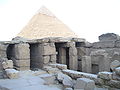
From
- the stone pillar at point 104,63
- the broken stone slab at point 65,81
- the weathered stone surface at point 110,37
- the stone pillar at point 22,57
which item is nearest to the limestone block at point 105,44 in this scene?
the weathered stone surface at point 110,37

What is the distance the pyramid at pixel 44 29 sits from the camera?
2130 centimetres

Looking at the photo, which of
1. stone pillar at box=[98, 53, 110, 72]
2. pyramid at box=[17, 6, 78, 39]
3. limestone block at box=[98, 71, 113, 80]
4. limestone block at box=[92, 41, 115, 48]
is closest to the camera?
limestone block at box=[98, 71, 113, 80]

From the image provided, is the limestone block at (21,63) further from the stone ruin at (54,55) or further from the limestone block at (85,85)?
the limestone block at (85,85)

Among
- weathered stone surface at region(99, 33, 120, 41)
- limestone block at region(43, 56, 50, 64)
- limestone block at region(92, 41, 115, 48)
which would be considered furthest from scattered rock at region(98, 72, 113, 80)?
weathered stone surface at region(99, 33, 120, 41)

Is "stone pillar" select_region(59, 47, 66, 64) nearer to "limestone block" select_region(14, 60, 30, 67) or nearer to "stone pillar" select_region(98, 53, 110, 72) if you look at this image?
"stone pillar" select_region(98, 53, 110, 72)

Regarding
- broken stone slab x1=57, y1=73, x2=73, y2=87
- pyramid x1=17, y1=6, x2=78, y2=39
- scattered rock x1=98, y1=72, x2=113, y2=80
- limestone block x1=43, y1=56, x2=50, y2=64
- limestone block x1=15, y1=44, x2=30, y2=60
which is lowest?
broken stone slab x1=57, y1=73, x2=73, y2=87

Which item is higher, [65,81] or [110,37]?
[110,37]

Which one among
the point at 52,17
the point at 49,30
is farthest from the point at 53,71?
the point at 52,17

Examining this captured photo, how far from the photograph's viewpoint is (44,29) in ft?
72.7

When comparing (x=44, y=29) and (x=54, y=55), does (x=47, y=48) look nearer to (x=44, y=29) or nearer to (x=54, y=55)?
(x=54, y=55)

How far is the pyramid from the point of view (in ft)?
69.9

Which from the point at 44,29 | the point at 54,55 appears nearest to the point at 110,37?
the point at 54,55

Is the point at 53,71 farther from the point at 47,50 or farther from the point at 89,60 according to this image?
the point at 89,60

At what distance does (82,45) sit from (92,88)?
752cm
